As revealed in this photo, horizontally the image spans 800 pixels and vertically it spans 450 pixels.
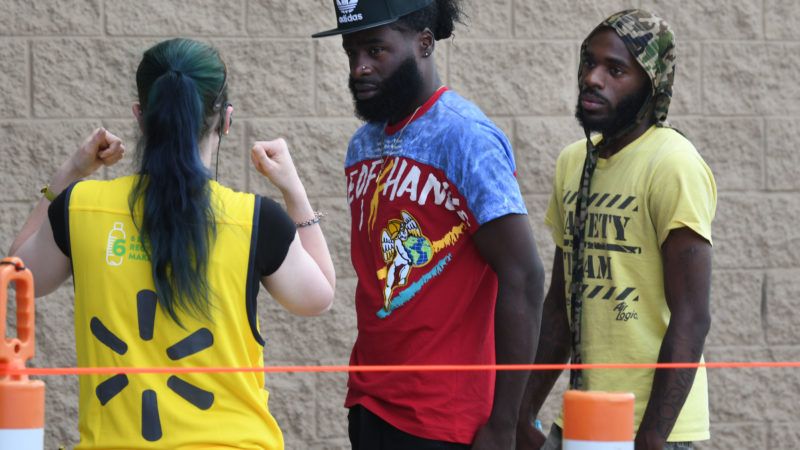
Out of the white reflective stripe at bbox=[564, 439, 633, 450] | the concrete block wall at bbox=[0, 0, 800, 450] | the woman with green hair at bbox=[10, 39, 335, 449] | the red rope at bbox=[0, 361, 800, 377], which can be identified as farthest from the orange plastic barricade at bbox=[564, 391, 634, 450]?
the concrete block wall at bbox=[0, 0, 800, 450]

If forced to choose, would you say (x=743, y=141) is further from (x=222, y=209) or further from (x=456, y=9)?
(x=222, y=209)

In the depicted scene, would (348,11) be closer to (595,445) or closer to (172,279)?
(172,279)

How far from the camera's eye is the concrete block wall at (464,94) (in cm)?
595


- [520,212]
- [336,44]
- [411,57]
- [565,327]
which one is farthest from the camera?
[336,44]

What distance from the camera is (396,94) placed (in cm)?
400

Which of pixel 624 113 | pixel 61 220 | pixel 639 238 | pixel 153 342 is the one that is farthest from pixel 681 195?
pixel 61 220

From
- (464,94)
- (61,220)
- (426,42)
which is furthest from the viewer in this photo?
(464,94)

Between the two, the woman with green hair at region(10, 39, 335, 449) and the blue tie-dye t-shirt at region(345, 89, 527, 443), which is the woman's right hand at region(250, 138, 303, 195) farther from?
the blue tie-dye t-shirt at region(345, 89, 527, 443)

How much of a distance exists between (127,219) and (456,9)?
137cm

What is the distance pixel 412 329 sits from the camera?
3857mm

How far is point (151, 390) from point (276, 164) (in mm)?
684

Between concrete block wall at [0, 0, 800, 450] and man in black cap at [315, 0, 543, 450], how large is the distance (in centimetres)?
210

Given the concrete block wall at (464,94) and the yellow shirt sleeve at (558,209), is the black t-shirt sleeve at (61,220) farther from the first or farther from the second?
the concrete block wall at (464,94)

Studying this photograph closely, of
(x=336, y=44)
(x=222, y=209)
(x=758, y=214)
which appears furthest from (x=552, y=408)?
(x=222, y=209)
